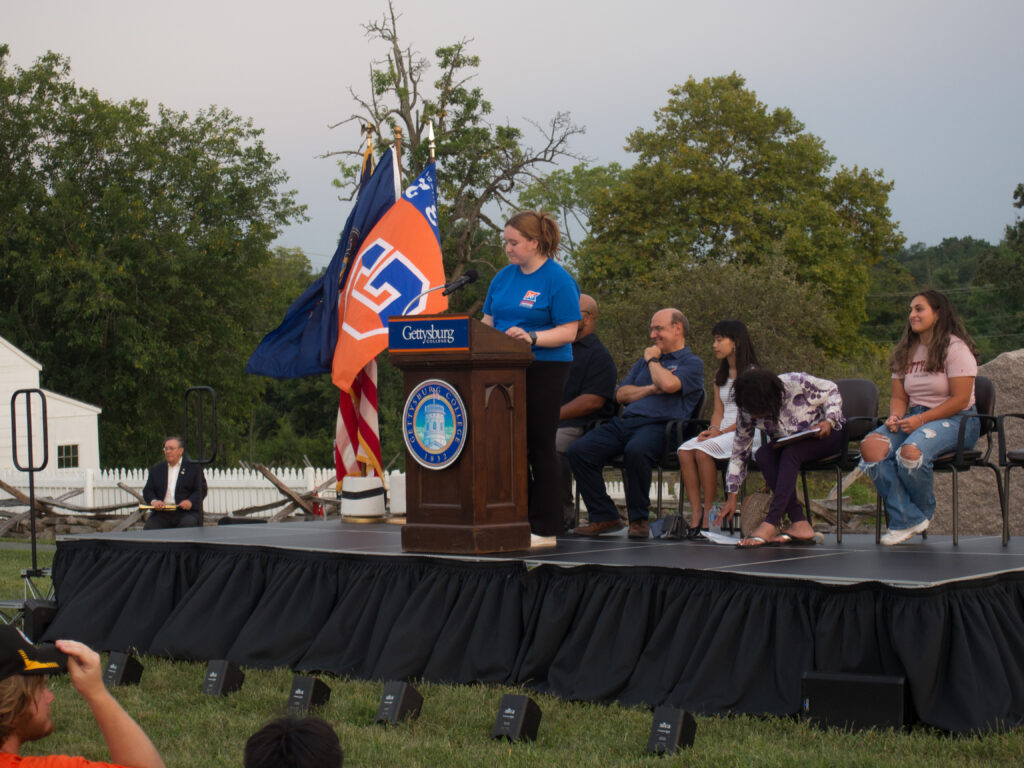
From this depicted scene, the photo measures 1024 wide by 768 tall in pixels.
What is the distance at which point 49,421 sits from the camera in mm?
27188

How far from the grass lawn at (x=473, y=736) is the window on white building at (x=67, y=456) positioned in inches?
921

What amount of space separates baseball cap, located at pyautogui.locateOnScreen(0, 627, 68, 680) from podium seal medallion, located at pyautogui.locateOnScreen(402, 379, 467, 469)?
3.05m

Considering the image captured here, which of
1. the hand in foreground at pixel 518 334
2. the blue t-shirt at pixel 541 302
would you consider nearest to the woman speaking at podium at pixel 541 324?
the blue t-shirt at pixel 541 302

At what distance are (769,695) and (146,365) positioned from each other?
1060 inches

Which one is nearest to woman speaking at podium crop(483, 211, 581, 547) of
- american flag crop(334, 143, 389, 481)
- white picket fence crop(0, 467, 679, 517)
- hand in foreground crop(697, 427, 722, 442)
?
hand in foreground crop(697, 427, 722, 442)

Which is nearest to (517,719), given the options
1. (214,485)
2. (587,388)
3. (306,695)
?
(306,695)

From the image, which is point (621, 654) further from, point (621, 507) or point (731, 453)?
point (621, 507)

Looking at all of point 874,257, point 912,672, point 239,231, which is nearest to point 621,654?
point 912,672

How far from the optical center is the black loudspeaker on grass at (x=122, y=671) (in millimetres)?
5723

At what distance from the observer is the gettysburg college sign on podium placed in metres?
→ 5.62

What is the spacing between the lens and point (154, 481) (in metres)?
10.7

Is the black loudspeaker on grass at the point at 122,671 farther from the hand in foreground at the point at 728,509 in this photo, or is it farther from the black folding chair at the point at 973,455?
the black folding chair at the point at 973,455

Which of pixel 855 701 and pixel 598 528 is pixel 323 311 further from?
pixel 855 701

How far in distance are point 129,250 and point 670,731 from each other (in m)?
28.0
